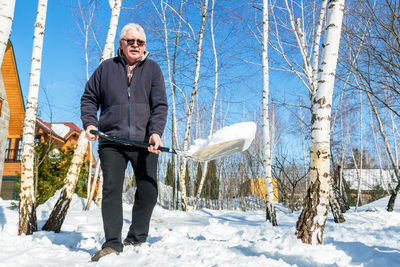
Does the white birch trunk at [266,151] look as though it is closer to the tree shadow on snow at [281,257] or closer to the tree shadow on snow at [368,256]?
the tree shadow on snow at [368,256]

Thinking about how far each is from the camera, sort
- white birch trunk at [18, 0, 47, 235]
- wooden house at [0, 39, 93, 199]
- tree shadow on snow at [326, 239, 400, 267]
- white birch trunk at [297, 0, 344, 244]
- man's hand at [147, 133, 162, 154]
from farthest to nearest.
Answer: wooden house at [0, 39, 93, 199] → white birch trunk at [18, 0, 47, 235] → white birch trunk at [297, 0, 344, 244] → man's hand at [147, 133, 162, 154] → tree shadow on snow at [326, 239, 400, 267]

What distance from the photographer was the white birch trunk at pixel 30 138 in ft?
14.1

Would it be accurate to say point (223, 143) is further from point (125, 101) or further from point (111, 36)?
point (111, 36)

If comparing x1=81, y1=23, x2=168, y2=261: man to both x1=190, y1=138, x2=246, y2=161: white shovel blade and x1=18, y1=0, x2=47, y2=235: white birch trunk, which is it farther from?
x1=18, y1=0, x2=47, y2=235: white birch trunk

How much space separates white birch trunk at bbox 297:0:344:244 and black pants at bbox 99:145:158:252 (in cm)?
143

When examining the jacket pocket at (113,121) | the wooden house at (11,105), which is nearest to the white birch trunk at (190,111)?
the wooden house at (11,105)

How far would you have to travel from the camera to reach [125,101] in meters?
2.57

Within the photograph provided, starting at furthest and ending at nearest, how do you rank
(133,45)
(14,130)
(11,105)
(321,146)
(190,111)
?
(14,130)
(11,105)
(190,111)
(321,146)
(133,45)

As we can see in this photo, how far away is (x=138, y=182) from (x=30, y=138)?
2752mm

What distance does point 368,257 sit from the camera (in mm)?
2451

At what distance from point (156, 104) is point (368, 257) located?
6.92 ft

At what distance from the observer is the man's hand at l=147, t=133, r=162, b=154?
97.7 inches

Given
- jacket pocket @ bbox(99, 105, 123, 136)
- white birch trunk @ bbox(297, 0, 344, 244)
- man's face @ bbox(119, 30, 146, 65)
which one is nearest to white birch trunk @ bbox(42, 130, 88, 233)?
jacket pocket @ bbox(99, 105, 123, 136)

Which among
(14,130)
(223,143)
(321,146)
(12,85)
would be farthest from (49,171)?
(321,146)
